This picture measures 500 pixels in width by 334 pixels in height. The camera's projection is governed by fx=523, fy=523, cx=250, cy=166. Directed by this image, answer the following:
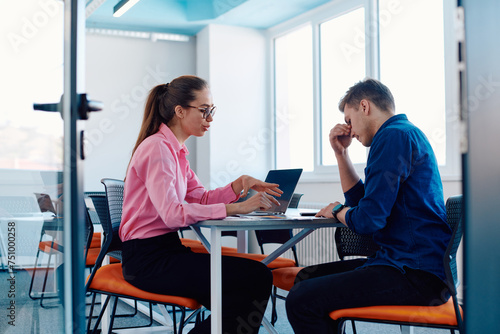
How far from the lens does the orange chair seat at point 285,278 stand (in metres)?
2.31

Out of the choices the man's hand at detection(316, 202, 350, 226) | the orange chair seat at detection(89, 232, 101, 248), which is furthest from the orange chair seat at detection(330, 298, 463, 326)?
the orange chair seat at detection(89, 232, 101, 248)

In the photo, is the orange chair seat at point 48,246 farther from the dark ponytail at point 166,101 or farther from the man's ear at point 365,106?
the man's ear at point 365,106

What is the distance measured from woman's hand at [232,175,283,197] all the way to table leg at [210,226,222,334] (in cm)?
44

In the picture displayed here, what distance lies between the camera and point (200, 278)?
1.85 m

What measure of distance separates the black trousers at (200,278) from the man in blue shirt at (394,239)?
232 mm

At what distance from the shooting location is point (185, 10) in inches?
246

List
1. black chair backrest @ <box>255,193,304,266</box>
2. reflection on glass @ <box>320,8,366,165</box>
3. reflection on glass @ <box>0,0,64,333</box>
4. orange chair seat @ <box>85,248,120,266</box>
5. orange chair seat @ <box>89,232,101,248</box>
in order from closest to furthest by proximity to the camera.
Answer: reflection on glass @ <box>0,0,64,333</box> < orange chair seat @ <box>85,248,120,266</box> < black chair backrest @ <box>255,193,304,266</box> < orange chair seat @ <box>89,232,101,248</box> < reflection on glass @ <box>320,8,366,165</box>

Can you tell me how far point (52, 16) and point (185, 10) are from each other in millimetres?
5204

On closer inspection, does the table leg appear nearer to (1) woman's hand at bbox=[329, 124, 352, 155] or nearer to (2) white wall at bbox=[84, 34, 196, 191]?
(1) woman's hand at bbox=[329, 124, 352, 155]

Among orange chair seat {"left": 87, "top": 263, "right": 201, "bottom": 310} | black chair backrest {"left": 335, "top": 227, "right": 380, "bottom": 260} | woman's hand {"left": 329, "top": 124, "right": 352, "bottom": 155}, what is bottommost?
orange chair seat {"left": 87, "top": 263, "right": 201, "bottom": 310}

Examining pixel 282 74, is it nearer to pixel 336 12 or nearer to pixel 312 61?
pixel 312 61

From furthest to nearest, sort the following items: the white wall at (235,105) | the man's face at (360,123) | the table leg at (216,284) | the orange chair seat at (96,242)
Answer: the white wall at (235,105)
the orange chair seat at (96,242)
the man's face at (360,123)
the table leg at (216,284)

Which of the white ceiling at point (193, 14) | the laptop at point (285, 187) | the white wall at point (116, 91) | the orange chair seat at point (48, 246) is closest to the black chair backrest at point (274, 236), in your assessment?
the laptop at point (285, 187)

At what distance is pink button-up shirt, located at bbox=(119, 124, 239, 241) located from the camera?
6.09ft
